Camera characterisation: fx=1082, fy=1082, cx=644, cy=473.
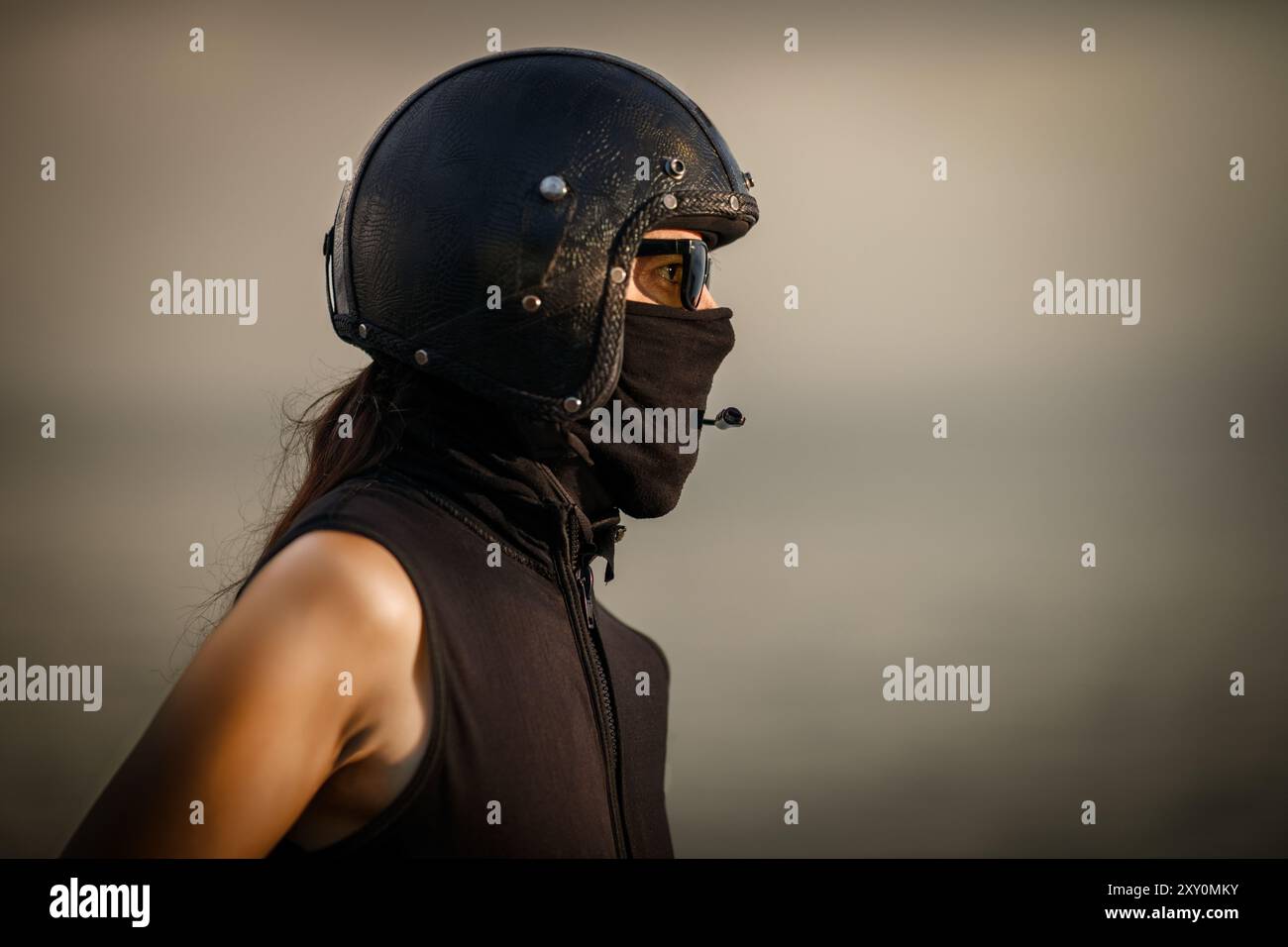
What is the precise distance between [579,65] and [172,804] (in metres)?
Result: 1.14

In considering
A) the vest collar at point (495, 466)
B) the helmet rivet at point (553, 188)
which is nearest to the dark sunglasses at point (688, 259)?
the helmet rivet at point (553, 188)

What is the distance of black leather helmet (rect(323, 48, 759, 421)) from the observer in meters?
1.50

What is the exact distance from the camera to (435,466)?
4.88 ft

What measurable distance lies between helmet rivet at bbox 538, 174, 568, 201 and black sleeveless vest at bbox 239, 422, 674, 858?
0.37 m

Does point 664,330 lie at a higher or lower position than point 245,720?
higher

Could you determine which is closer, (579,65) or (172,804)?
(172,804)

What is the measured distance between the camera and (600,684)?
1.49 m

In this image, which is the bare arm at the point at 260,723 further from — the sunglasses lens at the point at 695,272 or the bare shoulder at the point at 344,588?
the sunglasses lens at the point at 695,272

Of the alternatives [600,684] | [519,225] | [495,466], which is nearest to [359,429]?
[495,466]

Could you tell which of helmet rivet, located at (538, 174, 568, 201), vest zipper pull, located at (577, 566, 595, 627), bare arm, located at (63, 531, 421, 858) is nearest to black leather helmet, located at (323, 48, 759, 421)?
helmet rivet, located at (538, 174, 568, 201)

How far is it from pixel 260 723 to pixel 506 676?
1.06 feet

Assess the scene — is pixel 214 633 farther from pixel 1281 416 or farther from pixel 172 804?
pixel 1281 416
